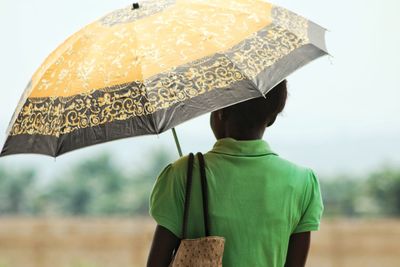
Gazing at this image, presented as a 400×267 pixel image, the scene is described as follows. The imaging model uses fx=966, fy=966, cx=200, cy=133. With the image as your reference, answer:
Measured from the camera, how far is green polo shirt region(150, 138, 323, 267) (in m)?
2.04

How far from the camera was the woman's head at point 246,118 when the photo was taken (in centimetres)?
211

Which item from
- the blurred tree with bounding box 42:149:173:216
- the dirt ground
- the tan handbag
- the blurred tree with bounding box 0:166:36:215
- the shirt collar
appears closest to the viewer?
the tan handbag

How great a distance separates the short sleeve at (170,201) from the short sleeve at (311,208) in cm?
27

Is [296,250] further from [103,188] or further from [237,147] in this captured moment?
[103,188]

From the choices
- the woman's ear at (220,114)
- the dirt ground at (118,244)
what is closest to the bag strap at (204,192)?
the woman's ear at (220,114)

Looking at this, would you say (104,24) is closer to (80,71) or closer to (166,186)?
(80,71)

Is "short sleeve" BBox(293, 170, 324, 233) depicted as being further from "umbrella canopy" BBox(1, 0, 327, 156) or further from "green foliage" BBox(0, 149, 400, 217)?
"green foliage" BBox(0, 149, 400, 217)

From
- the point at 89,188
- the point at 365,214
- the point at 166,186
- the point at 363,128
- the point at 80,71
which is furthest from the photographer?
the point at 363,128

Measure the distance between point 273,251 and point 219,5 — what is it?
61cm

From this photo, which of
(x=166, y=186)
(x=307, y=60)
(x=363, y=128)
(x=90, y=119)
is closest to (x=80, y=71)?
(x=90, y=119)

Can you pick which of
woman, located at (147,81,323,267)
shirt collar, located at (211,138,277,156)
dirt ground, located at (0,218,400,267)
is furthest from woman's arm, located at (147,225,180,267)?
dirt ground, located at (0,218,400,267)

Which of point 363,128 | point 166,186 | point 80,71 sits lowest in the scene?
point 363,128

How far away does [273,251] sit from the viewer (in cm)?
207

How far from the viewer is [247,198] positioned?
2.07 meters
